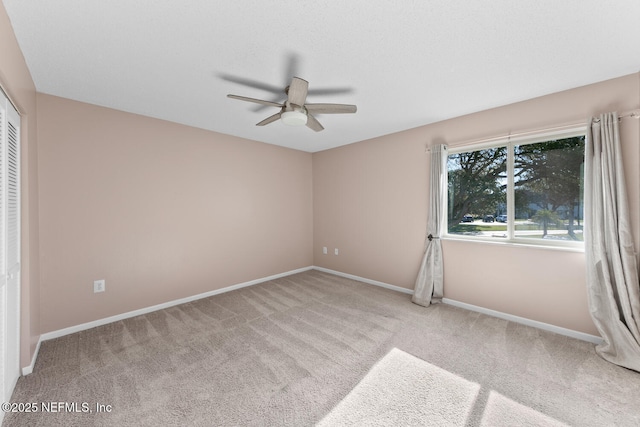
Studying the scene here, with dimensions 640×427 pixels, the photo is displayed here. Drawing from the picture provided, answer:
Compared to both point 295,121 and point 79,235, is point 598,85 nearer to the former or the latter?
point 295,121

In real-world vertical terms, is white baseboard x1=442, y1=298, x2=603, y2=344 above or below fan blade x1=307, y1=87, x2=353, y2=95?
below

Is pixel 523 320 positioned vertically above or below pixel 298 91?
below

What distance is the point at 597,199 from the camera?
2.24 meters

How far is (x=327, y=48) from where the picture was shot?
1778 mm

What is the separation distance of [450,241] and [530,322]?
3.71ft

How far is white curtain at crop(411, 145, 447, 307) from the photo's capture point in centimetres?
324

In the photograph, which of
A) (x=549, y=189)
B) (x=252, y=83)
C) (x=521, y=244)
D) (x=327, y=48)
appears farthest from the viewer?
(x=521, y=244)

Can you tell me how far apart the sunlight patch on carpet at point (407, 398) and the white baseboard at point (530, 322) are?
1.41 metres

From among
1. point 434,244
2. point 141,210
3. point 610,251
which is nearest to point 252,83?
point 141,210

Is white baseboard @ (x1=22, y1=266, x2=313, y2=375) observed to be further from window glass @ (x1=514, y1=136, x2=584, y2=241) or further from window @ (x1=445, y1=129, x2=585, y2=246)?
window glass @ (x1=514, y1=136, x2=584, y2=241)

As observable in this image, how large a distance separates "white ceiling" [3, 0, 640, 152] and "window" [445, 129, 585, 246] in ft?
1.91

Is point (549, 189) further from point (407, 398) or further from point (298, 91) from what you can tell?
point (298, 91)

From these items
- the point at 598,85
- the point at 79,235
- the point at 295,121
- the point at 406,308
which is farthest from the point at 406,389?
the point at 79,235

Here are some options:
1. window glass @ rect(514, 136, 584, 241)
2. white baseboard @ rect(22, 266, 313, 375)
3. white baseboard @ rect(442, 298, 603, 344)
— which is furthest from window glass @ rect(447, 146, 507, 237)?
white baseboard @ rect(22, 266, 313, 375)
